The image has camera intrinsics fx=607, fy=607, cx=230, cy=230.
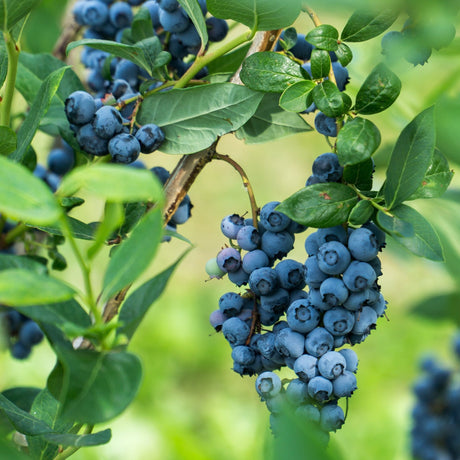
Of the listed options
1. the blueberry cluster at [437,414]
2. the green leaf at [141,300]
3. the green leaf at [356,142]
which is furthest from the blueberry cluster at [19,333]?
the blueberry cluster at [437,414]

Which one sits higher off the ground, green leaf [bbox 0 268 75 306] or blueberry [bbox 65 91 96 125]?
green leaf [bbox 0 268 75 306]

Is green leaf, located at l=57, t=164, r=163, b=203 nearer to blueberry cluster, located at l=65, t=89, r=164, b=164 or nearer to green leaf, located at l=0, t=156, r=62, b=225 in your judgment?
green leaf, located at l=0, t=156, r=62, b=225

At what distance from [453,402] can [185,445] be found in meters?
0.83

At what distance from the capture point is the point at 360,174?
548mm

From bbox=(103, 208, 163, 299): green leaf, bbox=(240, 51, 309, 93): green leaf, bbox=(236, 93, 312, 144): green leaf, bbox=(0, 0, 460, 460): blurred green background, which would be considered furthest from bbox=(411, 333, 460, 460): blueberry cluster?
bbox=(103, 208, 163, 299): green leaf

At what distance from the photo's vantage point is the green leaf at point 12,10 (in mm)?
564

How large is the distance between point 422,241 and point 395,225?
26mm

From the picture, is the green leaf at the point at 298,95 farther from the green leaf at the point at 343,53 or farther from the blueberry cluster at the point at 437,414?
the blueberry cluster at the point at 437,414

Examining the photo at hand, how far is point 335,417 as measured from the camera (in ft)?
1.82

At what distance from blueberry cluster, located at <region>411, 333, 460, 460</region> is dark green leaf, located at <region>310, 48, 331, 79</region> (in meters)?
0.84

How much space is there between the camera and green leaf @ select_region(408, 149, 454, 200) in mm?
552

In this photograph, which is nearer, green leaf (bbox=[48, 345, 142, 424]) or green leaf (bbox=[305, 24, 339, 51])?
green leaf (bbox=[48, 345, 142, 424])

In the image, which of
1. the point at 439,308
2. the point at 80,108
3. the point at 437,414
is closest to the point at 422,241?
the point at 80,108

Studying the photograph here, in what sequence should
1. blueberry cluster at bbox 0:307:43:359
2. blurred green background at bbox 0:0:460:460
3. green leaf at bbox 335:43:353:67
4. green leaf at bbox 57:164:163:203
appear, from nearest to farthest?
green leaf at bbox 57:164:163:203 < green leaf at bbox 335:43:353:67 < blueberry cluster at bbox 0:307:43:359 < blurred green background at bbox 0:0:460:460
